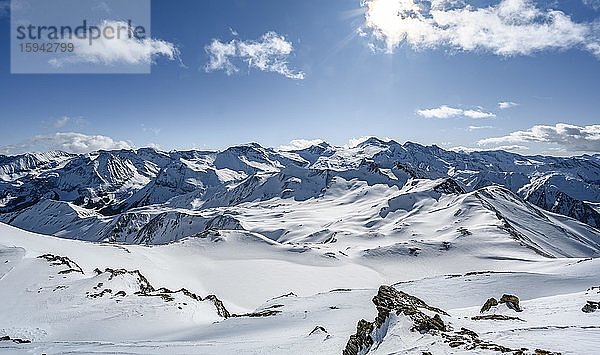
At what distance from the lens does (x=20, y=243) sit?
53.9 meters

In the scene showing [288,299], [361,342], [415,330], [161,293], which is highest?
[415,330]

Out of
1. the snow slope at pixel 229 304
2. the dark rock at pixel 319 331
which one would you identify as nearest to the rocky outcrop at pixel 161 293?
the snow slope at pixel 229 304

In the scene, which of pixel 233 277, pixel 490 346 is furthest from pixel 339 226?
pixel 490 346

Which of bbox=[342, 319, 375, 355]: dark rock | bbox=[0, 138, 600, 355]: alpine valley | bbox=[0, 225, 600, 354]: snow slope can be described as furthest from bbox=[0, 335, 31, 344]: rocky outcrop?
bbox=[342, 319, 375, 355]: dark rock

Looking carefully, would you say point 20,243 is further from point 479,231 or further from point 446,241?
point 479,231

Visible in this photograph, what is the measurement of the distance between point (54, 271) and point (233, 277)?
29.0m

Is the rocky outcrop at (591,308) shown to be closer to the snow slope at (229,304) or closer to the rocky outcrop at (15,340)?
the snow slope at (229,304)

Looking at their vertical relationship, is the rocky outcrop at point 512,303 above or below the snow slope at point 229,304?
above

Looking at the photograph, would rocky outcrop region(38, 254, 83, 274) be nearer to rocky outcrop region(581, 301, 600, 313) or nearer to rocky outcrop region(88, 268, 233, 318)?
rocky outcrop region(88, 268, 233, 318)

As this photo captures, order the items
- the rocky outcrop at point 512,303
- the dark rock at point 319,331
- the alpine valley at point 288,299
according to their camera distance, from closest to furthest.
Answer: the alpine valley at point 288,299 → the dark rock at point 319,331 → the rocky outcrop at point 512,303

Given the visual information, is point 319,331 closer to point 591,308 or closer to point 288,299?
point 591,308

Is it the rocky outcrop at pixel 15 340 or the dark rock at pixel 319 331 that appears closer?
the rocky outcrop at pixel 15 340

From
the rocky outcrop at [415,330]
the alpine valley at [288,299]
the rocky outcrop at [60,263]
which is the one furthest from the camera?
the rocky outcrop at [60,263]

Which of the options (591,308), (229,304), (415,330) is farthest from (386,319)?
(229,304)
